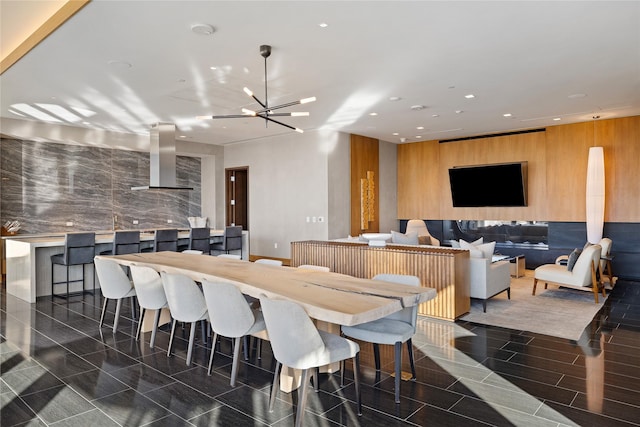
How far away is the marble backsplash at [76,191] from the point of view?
8.30m

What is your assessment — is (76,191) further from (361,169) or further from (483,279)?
(483,279)

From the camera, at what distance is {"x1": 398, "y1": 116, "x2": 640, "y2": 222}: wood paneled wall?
8.04m

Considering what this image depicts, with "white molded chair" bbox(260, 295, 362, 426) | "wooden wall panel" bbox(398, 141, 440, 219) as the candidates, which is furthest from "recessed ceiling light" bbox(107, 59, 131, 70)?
"wooden wall panel" bbox(398, 141, 440, 219)

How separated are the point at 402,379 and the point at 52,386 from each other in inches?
106

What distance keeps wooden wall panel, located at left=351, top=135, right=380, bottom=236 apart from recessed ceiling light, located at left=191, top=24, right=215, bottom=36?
5.90 metres

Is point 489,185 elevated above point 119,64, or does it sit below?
below

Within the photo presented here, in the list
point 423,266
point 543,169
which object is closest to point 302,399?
point 423,266

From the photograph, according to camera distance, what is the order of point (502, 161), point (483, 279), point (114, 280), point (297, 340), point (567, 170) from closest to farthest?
1. point (297, 340)
2. point (114, 280)
3. point (483, 279)
4. point (567, 170)
5. point (502, 161)

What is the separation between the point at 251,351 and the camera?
3.90 metres

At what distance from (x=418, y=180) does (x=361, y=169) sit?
1913 millimetres

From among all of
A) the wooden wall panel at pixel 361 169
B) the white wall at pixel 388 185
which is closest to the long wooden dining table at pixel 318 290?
the wooden wall panel at pixel 361 169

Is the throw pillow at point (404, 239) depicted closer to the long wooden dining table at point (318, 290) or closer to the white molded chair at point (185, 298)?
the long wooden dining table at point (318, 290)

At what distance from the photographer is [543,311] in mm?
5484

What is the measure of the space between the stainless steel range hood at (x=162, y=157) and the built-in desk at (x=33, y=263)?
1.58 metres
